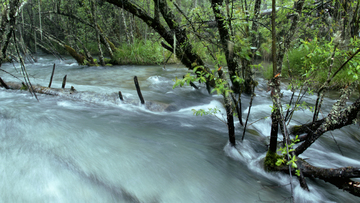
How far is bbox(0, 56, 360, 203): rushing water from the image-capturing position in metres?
2.16

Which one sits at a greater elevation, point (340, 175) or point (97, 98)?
point (97, 98)

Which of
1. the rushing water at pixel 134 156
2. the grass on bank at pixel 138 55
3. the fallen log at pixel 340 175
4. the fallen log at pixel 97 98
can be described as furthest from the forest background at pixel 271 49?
the grass on bank at pixel 138 55

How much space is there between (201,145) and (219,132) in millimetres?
607

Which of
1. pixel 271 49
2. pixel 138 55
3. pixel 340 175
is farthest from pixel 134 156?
pixel 138 55

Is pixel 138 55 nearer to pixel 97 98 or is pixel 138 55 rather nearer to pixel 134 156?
pixel 97 98

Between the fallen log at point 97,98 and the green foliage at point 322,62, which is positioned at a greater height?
the green foliage at point 322,62

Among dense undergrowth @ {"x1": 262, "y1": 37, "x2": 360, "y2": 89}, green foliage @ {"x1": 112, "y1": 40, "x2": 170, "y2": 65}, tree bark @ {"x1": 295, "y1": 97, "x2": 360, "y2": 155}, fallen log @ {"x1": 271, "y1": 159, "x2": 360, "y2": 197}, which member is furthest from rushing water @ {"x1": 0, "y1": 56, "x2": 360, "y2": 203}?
green foliage @ {"x1": 112, "y1": 40, "x2": 170, "y2": 65}

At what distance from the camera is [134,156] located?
9.14ft

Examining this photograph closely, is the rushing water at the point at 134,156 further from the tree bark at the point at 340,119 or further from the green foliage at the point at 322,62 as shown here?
the green foliage at the point at 322,62

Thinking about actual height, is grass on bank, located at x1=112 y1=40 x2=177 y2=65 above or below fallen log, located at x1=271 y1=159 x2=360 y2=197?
above

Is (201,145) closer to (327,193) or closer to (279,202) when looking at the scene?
(279,202)

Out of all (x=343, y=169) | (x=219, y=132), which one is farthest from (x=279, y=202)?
(x=219, y=132)

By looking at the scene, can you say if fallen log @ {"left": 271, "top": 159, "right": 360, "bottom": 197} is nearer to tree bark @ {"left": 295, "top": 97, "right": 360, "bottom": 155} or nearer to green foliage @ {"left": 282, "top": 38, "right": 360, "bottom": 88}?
tree bark @ {"left": 295, "top": 97, "right": 360, "bottom": 155}

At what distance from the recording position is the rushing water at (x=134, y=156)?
85.2 inches
